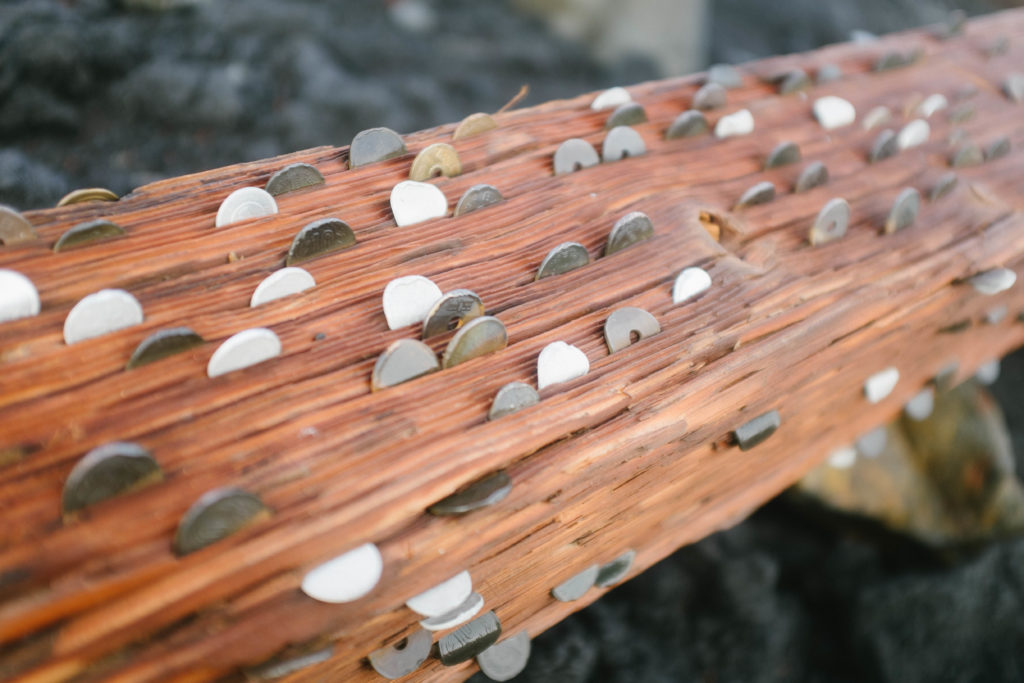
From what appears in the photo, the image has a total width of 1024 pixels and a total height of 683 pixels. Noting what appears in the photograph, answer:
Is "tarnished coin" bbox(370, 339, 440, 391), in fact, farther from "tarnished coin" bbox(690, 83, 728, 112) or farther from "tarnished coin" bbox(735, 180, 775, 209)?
"tarnished coin" bbox(690, 83, 728, 112)

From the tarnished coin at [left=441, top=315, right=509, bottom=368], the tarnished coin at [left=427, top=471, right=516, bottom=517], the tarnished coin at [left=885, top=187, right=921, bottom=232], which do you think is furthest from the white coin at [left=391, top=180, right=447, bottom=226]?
the tarnished coin at [left=885, top=187, right=921, bottom=232]

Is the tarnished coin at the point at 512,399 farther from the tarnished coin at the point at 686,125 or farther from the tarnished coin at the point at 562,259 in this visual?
the tarnished coin at the point at 686,125

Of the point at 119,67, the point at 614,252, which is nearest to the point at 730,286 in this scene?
the point at 614,252

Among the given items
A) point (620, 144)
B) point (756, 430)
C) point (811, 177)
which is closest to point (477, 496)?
point (756, 430)

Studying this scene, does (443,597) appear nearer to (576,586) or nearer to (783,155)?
(576,586)

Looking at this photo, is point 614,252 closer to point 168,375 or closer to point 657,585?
point 168,375

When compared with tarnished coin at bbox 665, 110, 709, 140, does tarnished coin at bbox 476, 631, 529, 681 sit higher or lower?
lower

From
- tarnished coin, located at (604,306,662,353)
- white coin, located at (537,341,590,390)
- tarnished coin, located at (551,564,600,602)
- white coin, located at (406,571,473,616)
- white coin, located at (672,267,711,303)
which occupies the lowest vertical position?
tarnished coin, located at (551,564,600,602)
